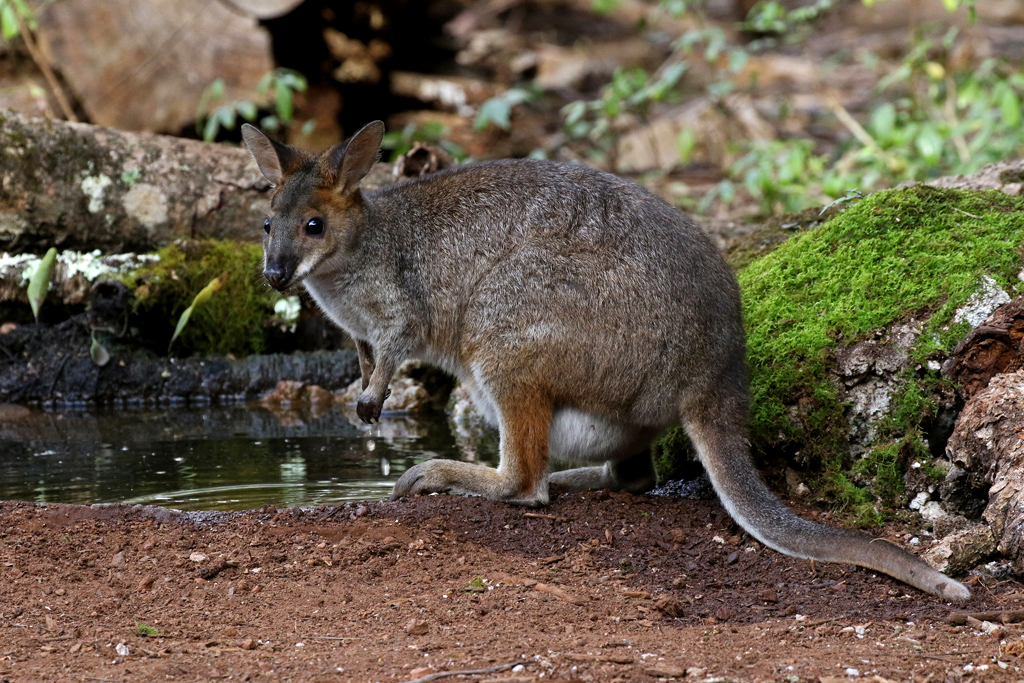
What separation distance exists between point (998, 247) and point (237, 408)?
5.80 meters

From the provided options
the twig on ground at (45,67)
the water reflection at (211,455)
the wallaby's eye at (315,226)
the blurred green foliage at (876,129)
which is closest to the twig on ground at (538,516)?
the water reflection at (211,455)

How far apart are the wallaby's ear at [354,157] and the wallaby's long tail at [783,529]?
7.24ft

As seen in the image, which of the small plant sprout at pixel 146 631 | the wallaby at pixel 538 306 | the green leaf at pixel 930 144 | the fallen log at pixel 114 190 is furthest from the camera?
the green leaf at pixel 930 144

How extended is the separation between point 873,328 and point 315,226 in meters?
2.95

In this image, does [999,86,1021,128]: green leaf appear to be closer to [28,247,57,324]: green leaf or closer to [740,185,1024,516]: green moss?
[740,185,1024,516]: green moss

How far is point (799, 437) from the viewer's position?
5.62m

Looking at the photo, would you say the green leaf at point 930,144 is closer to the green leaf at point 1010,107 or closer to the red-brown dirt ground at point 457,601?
the green leaf at point 1010,107

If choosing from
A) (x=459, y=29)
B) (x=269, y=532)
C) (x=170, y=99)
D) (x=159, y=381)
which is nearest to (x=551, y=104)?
(x=459, y=29)

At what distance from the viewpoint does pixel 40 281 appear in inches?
329

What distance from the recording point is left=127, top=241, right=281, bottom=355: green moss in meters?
9.08

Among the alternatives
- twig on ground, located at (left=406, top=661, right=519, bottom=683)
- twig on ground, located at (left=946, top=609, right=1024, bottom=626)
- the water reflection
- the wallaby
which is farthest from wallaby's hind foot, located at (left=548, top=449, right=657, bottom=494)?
twig on ground, located at (left=406, top=661, right=519, bottom=683)

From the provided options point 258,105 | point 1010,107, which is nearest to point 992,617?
point 1010,107

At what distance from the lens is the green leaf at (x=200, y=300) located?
28.5 ft

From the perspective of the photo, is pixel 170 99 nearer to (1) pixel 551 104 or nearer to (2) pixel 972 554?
(1) pixel 551 104
